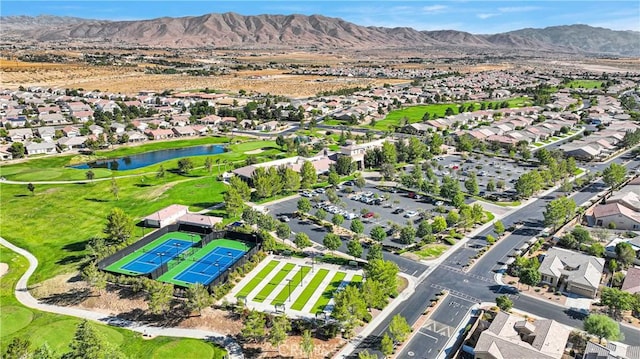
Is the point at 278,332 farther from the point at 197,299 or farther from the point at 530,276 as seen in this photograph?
the point at 530,276

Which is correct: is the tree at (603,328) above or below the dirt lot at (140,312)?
above

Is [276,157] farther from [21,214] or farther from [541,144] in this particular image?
[541,144]

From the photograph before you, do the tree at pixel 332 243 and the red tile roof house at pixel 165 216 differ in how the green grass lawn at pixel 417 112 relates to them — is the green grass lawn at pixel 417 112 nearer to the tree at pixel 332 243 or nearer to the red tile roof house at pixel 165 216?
the red tile roof house at pixel 165 216

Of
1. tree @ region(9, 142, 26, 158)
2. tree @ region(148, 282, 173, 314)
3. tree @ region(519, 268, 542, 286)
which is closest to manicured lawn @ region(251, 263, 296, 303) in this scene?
tree @ region(148, 282, 173, 314)

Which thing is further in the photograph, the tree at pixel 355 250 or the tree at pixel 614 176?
the tree at pixel 614 176

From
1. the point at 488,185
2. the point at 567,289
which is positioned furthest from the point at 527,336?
the point at 488,185

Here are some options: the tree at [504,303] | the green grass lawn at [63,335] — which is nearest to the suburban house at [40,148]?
the green grass lawn at [63,335]
